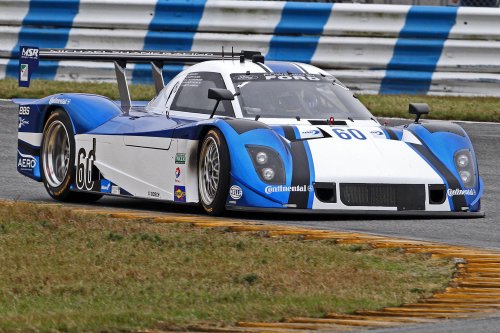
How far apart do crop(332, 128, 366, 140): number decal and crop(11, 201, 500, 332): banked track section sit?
3.44 feet

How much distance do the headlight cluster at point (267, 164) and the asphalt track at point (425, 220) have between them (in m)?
0.31

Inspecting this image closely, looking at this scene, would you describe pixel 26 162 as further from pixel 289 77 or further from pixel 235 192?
pixel 235 192

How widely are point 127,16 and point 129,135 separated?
7.39 metres

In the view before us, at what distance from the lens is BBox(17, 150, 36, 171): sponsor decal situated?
1236 cm

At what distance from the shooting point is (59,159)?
1225cm

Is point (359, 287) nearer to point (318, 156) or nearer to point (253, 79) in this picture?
point (318, 156)

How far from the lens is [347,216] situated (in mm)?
10320

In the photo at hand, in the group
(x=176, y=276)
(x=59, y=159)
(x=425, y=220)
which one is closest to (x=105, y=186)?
(x=59, y=159)

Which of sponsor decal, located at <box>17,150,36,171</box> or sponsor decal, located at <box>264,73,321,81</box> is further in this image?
sponsor decal, located at <box>17,150,36,171</box>

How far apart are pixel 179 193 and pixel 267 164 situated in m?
0.93

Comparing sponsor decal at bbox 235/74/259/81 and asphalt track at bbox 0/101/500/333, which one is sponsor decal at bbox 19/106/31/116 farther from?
sponsor decal at bbox 235/74/259/81

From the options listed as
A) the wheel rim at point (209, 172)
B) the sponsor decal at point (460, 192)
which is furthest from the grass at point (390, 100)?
the wheel rim at point (209, 172)

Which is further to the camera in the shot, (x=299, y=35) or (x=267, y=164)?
(x=299, y=35)

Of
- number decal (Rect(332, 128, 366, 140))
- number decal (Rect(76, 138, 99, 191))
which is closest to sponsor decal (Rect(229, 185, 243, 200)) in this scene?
number decal (Rect(332, 128, 366, 140))
